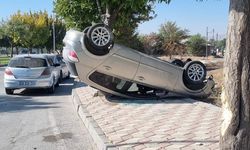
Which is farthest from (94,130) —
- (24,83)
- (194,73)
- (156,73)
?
(24,83)

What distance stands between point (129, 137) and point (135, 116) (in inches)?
78.1

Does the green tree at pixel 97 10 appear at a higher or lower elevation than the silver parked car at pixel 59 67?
higher

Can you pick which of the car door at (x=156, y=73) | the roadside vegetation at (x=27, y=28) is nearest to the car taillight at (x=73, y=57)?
the car door at (x=156, y=73)

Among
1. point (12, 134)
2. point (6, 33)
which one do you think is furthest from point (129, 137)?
point (6, 33)

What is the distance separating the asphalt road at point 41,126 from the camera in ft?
23.5

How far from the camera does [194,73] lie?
36.7 feet

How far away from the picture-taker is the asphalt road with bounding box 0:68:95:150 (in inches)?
282

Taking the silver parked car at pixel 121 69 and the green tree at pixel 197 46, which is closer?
the silver parked car at pixel 121 69

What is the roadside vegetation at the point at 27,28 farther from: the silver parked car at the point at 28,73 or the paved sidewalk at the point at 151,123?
the paved sidewalk at the point at 151,123

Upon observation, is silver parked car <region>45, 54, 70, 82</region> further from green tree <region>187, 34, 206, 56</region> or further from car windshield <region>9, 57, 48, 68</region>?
green tree <region>187, 34, 206, 56</region>

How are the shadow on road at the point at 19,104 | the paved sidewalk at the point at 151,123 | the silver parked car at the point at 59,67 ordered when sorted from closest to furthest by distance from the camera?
1. the paved sidewalk at the point at 151,123
2. the shadow on road at the point at 19,104
3. the silver parked car at the point at 59,67

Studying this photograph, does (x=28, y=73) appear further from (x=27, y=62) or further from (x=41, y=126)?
(x=41, y=126)

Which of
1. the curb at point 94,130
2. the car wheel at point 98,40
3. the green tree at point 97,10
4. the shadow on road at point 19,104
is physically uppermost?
the green tree at point 97,10

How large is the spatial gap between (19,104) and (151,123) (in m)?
5.96
